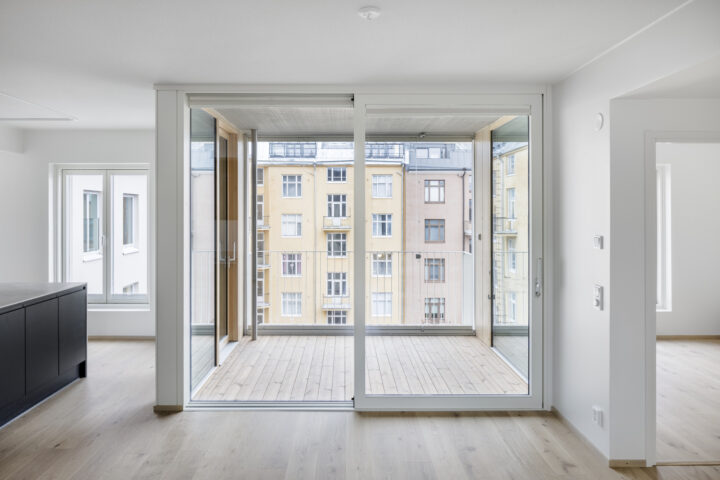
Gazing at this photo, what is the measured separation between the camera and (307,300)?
600 centimetres

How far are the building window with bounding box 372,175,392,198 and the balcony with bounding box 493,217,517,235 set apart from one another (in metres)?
0.88

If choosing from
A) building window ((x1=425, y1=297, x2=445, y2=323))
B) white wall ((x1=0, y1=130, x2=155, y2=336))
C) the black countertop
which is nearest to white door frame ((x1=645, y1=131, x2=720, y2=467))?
building window ((x1=425, y1=297, x2=445, y2=323))

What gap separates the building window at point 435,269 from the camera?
4.08m

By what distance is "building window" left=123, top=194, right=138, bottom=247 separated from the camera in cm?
616

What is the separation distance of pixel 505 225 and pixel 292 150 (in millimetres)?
2656

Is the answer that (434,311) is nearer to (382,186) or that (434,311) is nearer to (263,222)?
(382,186)

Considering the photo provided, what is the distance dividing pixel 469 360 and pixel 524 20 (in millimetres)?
2564

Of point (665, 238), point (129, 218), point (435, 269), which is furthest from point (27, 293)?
point (665, 238)

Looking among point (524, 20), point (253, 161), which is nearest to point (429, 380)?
point (524, 20)

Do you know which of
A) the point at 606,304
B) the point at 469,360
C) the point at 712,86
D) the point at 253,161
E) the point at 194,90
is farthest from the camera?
the point at 253,161

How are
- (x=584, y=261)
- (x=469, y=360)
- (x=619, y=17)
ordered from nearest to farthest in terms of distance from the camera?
(x=619, y=17) < (x=584, y=261) < (x=469, y=360)

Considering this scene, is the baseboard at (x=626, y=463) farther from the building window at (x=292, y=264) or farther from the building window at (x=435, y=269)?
the building window at (x=292, y=264)

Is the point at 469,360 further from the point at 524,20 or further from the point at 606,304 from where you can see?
the point at 524,20

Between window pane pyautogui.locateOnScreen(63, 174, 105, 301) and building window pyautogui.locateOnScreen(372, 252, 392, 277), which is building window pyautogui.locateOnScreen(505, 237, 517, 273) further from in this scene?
window pane pyautogui.locateOnScreen(63, 174, 105, 301)
